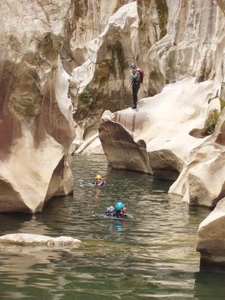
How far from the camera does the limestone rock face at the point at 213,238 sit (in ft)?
44.1

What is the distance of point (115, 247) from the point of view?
16.5 m

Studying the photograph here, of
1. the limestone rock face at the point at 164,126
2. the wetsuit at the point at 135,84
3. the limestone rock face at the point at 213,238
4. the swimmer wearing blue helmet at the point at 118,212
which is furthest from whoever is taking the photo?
the wetsuit at the point at 135,84

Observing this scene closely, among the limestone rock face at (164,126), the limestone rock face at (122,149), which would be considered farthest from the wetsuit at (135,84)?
the limestone rock face at (122,149)

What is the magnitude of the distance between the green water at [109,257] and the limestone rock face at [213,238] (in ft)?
1.14

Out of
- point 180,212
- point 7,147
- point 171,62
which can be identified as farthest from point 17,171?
point 171,62

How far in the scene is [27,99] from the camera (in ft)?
74.9

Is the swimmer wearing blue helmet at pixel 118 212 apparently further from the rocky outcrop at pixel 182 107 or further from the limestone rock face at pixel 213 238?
the limestone rock face at pixel 213 238

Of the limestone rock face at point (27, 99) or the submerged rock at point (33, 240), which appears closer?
the submerged rock at point (33, 240)

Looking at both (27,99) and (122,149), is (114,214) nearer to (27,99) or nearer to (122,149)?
(27,99)

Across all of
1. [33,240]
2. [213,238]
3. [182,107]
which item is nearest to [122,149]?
[182,107]

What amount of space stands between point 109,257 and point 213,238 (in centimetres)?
258

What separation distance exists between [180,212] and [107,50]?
124 ft

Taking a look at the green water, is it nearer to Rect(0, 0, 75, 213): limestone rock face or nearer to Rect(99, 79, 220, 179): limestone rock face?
Rect(0, 0, 75, 213): limestone rock face

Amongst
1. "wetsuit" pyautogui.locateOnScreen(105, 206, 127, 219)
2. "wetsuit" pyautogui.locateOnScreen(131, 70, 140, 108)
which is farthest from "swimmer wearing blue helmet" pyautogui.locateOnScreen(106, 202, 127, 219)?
"wetsuit" pyautogui.locateOnScreen(131, 70, 140, 108)
